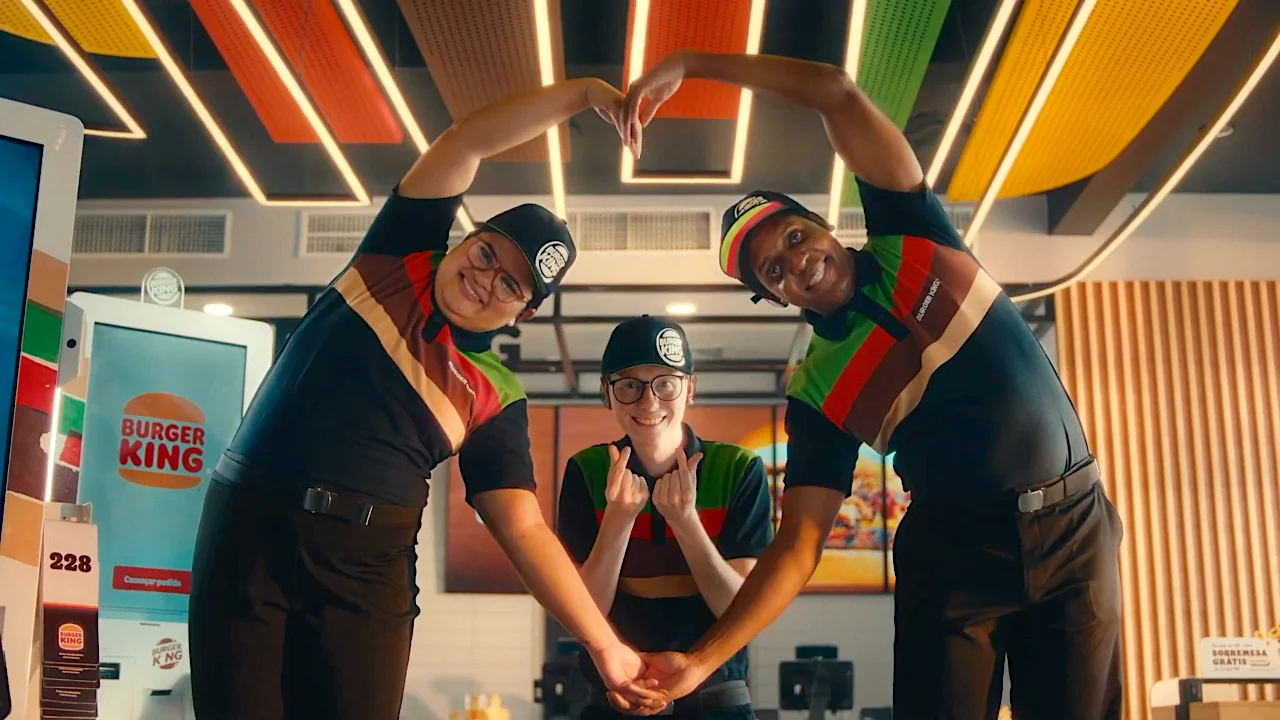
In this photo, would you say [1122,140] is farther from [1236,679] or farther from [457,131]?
[457,131]

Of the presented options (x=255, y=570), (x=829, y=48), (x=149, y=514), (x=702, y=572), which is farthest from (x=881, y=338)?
(x=829, y=48)

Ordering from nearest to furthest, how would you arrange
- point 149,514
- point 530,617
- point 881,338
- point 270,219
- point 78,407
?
point 881,338 → point 78,407 → point 149,514 → point 270,219 → point 530,617

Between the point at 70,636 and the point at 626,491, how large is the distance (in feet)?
4.24

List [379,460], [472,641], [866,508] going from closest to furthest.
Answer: [379,460] → [866,508] → [472,641]

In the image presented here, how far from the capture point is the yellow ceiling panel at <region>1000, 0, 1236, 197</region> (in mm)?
4004

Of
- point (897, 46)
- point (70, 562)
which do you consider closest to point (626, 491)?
point (70, 562)

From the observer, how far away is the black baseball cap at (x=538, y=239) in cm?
259

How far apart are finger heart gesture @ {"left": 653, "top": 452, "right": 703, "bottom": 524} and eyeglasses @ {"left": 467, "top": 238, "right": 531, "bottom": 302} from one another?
24.9 inches

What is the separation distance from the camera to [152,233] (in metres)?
7.54

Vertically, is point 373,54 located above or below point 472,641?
above

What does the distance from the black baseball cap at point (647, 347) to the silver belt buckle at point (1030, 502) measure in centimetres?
89

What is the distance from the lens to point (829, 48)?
5.49 metres

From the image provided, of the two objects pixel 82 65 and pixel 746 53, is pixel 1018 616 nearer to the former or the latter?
pixel 746 53

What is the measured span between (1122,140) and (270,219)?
5313mm
